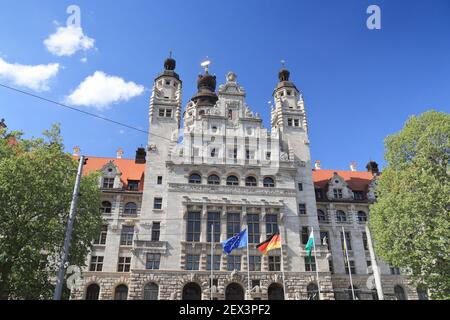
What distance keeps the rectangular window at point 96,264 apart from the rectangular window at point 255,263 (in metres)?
17.1

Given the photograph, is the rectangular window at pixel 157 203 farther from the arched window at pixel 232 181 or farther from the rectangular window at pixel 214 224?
the arched window at pixel 232 181

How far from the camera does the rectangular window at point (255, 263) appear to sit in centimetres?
3654

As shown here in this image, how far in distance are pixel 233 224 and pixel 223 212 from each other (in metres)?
1.82

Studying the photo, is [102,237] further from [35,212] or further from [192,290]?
[35,212]

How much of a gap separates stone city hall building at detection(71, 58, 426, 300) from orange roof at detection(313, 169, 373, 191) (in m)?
0.29

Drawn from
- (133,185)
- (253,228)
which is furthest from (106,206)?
(253,228)

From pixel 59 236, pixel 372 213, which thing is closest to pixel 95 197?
pixel 59 236

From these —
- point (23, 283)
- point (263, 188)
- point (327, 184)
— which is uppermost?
point (327, 184)

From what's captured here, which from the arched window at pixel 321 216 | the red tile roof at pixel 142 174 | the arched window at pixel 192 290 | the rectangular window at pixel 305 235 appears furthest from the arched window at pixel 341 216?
the arched window at pixel 192 290

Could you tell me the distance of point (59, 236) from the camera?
966 inches

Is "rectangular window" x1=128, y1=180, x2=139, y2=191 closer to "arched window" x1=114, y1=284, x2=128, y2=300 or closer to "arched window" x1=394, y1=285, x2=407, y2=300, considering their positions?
"arched window" x1=114, y1=284, x2=128, y2=300

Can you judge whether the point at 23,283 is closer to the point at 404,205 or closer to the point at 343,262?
the point at 404,205

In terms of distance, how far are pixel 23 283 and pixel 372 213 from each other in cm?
2790

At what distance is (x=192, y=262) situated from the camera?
36.0m
